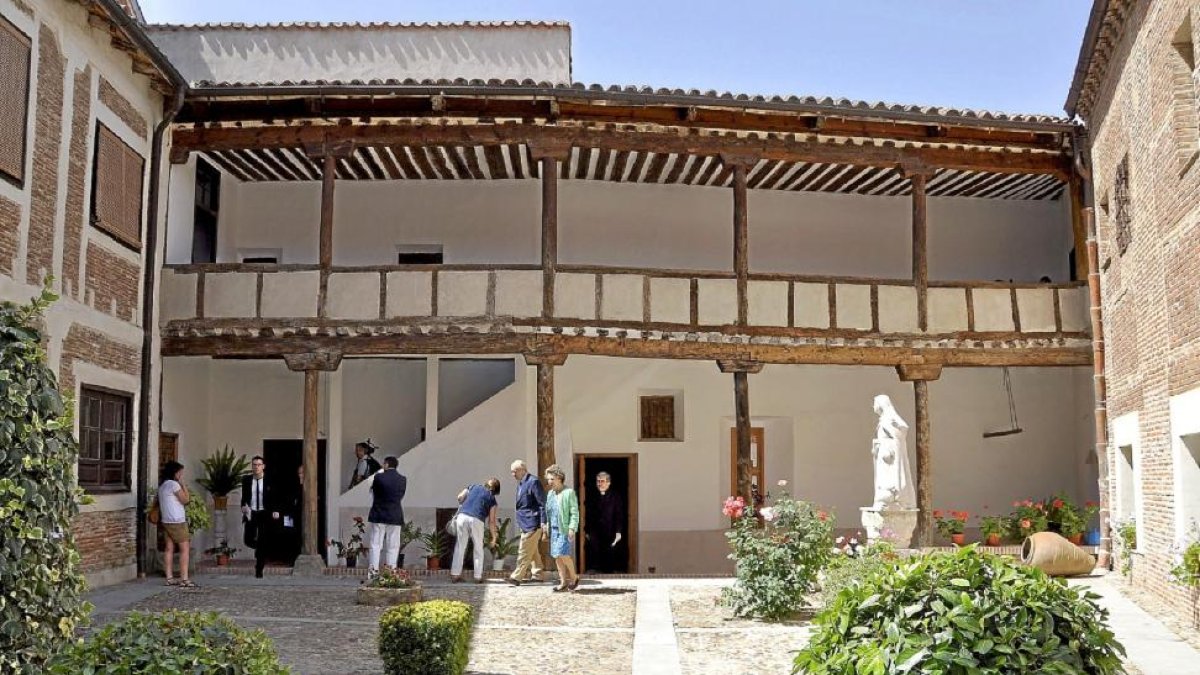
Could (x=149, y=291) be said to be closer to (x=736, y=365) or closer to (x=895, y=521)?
(x=736, y=365)

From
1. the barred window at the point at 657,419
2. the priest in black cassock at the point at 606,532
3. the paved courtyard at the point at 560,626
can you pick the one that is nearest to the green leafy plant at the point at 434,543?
the paved courtyard at the point at 560,626

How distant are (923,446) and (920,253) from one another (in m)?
2.66

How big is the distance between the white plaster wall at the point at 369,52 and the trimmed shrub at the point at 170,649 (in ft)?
46.2

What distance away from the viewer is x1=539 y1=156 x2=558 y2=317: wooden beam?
49.5 ft

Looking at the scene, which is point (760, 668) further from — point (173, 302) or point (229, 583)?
point (173, 302)

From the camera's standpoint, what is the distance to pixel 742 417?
51.2 feet

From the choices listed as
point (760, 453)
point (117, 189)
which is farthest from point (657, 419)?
point (117, 189)

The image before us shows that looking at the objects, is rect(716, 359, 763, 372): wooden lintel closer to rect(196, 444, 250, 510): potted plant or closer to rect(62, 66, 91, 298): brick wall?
rect(196, 444, 250, 510): potted plant

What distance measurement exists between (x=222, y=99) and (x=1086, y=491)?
1401cm

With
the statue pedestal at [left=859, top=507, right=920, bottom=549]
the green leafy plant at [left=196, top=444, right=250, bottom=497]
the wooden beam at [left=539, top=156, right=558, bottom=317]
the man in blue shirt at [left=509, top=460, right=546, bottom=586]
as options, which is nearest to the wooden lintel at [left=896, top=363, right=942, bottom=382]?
the statue pedestal at [left=859, top=507, right=920, bottom=549]

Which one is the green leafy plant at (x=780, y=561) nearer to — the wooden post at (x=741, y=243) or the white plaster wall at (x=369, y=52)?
the wooden post at (x=741, y=243)

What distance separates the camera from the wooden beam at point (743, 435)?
598 inches

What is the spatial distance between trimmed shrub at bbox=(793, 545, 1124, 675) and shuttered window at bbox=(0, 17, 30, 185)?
9.35 metres

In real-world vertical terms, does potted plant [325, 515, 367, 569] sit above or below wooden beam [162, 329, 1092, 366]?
below
